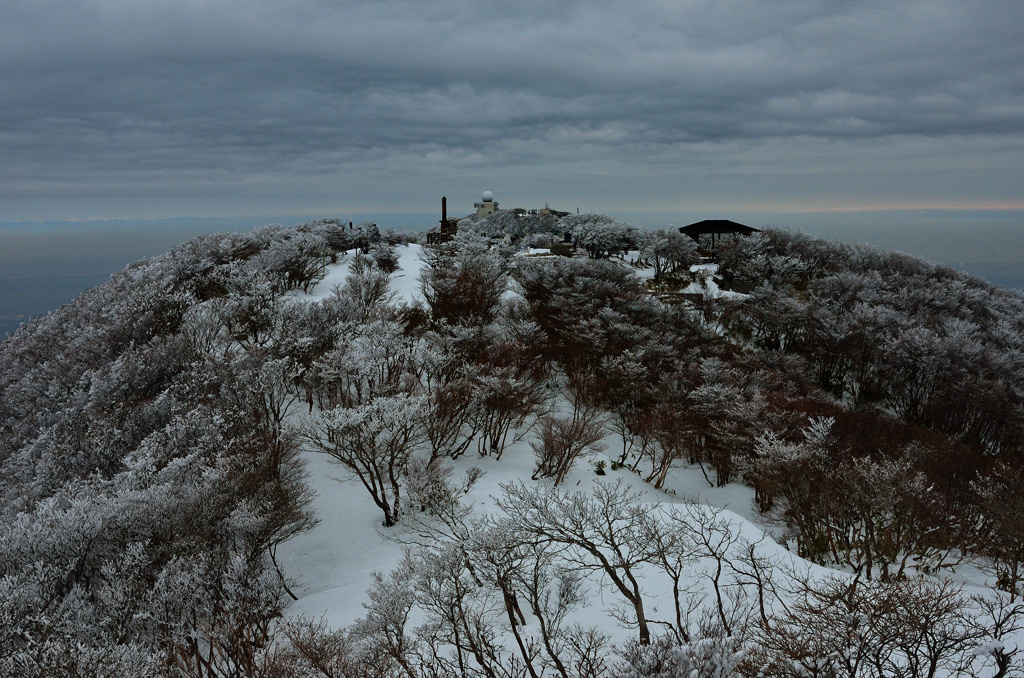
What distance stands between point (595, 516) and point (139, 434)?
1698 centimetres

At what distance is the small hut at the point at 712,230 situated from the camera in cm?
6380

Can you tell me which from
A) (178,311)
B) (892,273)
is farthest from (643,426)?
(892,273)

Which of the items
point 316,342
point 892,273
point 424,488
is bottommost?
point 424,488

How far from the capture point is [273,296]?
31.9 m

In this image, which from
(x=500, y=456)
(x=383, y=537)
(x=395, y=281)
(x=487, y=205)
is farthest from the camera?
(x=487, y=205)

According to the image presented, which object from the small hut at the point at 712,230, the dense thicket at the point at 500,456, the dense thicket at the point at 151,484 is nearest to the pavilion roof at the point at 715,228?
the small hut at the point at 712,230

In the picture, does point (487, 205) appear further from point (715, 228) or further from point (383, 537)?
point (383, 537)

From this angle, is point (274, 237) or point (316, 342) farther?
point (274, 237)

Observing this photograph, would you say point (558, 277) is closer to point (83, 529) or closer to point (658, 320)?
point (658, 320)

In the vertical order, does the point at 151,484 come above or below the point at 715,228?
below

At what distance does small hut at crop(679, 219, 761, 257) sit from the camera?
63800 millimetres

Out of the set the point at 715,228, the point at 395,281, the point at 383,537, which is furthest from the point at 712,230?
the point at 383,537

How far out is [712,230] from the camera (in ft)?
217

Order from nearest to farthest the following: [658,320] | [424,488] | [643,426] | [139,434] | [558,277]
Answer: [424,488] < [139,434] < [643,426] < [658,320] < [558,277]
